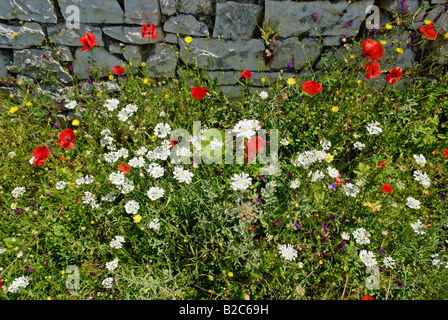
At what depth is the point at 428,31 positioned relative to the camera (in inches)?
103

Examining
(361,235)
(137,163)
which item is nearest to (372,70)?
(361,235)

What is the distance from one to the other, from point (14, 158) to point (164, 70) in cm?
173

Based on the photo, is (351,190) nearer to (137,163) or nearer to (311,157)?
(311,157)

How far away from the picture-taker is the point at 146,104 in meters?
2.87

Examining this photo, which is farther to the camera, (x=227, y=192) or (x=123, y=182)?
(x=227, y=192)

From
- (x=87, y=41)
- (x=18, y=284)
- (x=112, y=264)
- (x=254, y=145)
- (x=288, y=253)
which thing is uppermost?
(x=87, y=41)

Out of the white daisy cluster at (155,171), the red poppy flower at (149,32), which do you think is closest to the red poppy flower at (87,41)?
the red poppy flower at (149,32)

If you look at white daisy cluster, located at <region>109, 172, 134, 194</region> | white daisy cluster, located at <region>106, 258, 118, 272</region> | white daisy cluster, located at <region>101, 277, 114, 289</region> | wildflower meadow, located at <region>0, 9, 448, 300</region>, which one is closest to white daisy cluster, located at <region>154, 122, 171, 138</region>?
wildflower meadow, located at <region>0, 9, 448, 300</region>

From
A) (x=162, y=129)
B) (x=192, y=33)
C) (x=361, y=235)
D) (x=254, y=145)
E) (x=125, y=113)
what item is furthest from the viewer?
(x=192, y=33)

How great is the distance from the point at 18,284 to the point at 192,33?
255cm

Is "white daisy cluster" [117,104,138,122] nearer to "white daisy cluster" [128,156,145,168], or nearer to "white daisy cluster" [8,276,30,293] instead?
"white daisy cluster" [128,156,145,168]

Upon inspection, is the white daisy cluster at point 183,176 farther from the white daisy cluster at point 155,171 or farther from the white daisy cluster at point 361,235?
the white daisy cluster at point 361,235

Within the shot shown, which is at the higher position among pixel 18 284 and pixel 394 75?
pixel 394 75

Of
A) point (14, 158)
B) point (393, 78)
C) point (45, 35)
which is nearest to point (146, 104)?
point (45, 35)
